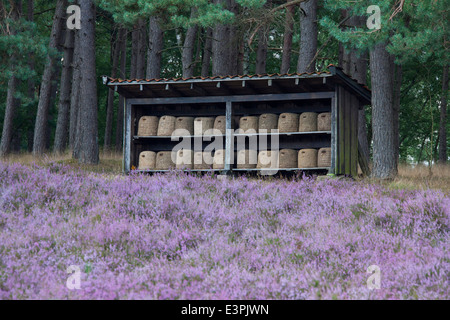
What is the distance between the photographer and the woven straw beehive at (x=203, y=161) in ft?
47.4

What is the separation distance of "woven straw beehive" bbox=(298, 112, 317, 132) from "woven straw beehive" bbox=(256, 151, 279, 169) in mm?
917

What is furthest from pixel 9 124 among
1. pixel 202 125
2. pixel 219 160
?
pixel 219 160

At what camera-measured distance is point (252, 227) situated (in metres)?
7.78

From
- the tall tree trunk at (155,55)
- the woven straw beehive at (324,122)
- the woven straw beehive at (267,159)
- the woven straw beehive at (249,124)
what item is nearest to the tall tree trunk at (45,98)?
the tall tree trunk at (155,55)

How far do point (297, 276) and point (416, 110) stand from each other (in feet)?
94.3

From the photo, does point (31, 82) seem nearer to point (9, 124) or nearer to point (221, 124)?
point (9, 124)

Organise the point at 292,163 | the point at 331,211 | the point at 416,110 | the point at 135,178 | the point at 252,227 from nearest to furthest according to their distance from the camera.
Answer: the point at 252,227 → the point at 331,211 → the point at 135,178 → the point at 292,163 → the point at 416,110

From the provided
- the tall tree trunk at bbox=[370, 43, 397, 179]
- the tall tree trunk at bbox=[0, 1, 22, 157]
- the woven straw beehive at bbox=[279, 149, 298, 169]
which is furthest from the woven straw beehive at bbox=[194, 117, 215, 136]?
the tall tree trunk at bbox=[0, 1, 22, 157]

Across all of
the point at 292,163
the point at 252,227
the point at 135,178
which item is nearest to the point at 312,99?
the point at 292,163

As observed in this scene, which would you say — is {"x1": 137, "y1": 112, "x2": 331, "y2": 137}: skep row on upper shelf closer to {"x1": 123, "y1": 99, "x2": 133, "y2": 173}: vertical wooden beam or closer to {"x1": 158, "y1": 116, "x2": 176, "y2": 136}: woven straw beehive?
{"x1": 158, "y1": 116, "x2": 176, "y2": 136}: woven straw beehive

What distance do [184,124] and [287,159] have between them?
2.92 metres

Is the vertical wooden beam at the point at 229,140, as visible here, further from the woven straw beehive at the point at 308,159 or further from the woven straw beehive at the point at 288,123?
the woven straw beehive at the point at 308,159

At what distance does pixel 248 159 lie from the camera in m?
14.1
